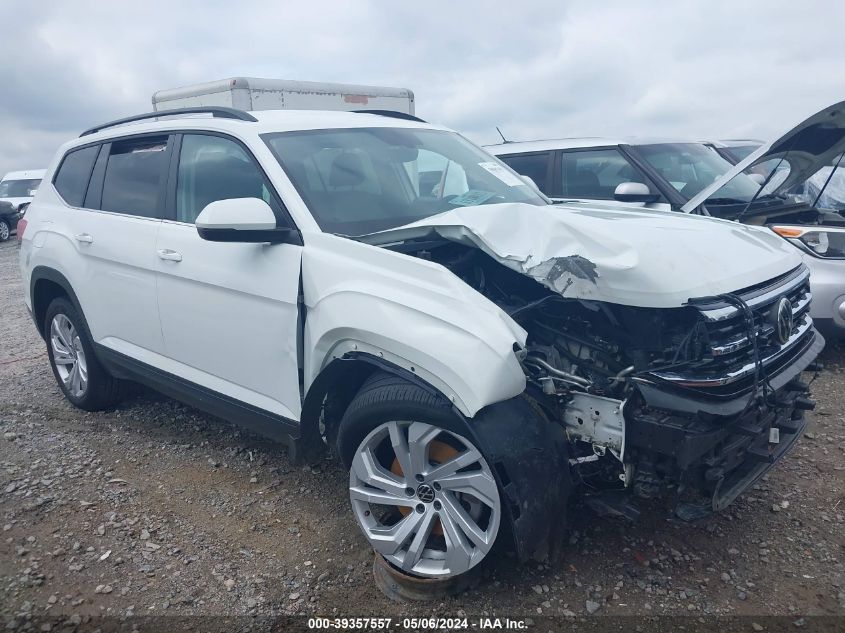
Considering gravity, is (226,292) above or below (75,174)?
below

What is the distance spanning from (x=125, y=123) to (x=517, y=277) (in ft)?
10.5

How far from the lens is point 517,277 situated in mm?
3037

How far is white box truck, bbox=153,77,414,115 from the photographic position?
6.67 meters

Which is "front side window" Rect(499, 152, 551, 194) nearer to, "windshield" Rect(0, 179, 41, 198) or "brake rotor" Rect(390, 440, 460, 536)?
"brake rotor" Rect(390, 440, 460, 536)

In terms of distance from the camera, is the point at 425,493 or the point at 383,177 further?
the point at 383,177

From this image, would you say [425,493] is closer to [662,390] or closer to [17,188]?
[662,390]

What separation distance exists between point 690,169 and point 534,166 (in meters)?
1.48

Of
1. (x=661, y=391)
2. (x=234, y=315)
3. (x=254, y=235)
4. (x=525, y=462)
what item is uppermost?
(x=254, y=235)

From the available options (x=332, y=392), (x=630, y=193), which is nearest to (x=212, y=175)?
(x=332, y=392)

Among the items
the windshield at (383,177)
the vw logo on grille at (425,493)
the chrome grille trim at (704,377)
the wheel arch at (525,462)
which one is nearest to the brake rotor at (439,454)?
the vw logo on grille at (425,493)

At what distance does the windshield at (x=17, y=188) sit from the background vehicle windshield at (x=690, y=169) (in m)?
20.6

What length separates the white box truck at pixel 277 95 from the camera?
6.67m

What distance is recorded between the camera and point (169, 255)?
3693 millimetres

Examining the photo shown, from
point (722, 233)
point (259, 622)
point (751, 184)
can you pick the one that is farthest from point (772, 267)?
point (751, 184)
